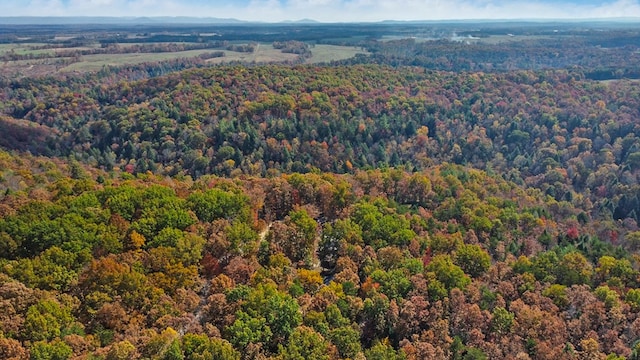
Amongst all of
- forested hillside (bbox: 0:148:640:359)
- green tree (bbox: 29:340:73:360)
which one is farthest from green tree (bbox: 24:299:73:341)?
green tree (bbox: 29:340:73:360)

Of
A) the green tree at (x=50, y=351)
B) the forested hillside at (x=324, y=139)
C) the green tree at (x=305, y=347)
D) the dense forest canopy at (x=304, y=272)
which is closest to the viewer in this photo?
the green tree at (x=50, y=351)

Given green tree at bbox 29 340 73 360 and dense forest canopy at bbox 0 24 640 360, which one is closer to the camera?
green tree at bbox 29 340 73 360

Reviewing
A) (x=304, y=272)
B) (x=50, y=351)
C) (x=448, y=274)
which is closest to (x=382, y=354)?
(x=304, y=272)

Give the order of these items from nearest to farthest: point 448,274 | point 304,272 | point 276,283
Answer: point 276,283
point 304,272
point 448,274

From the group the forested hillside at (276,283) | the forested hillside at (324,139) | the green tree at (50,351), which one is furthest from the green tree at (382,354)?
the forested hillside at (324,139)

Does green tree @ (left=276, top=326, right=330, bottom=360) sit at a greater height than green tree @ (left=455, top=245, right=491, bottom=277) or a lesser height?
greater

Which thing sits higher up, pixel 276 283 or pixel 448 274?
pixel 276 283

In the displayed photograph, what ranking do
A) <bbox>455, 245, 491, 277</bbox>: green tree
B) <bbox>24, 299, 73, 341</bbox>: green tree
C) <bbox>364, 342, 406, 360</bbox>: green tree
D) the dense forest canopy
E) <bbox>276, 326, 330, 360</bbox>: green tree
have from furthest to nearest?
1. <bbox>455, 245, 491, 277</bbox>: green tree
2. <bbox>364, 342, 406, 360</bbox>: green tree
3. the dense forest canopy
4. <bbox>276, 326, 330, 360</bbox>: green tree
5. <bbox>24, 299, 73, 341</bbox>: green tree

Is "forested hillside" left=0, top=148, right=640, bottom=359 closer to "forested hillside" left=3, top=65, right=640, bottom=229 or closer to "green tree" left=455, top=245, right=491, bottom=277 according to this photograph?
"green tree" left=455, top=245, right=491, bottom=277

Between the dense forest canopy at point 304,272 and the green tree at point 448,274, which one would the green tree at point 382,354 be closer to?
the dense forest canopy at point 304,272

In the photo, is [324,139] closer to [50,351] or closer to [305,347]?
[305,347]

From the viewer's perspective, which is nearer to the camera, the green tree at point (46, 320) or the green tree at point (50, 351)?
the green tree at point (50, 351)

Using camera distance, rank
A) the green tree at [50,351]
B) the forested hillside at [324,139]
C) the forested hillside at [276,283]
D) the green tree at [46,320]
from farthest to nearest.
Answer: the forested hillside at [324,139] → the forested hillside at [276,283] → the green tree at [46,320] → the green tree at [50,351]
